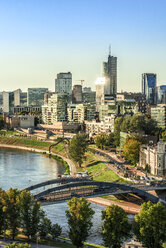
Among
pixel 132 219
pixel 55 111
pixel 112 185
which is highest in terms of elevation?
pixel 55 111

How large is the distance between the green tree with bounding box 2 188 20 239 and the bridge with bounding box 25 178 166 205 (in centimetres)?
359

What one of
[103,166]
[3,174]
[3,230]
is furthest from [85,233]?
[3,174]

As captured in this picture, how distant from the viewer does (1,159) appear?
8594 cm

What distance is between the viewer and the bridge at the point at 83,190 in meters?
38.8

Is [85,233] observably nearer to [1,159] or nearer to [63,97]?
[1,159]

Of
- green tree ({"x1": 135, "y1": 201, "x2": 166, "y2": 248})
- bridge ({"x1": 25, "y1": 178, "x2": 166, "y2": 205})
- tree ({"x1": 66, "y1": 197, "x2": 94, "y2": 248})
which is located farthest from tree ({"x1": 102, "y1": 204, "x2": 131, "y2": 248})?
bridge ({"x1": 25, "y1": 178, "x2": 166, "y2": 205})

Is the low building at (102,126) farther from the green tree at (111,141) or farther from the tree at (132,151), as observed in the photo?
the tree at (132,151)

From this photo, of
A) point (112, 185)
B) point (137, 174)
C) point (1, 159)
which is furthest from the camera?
point (1, 159)

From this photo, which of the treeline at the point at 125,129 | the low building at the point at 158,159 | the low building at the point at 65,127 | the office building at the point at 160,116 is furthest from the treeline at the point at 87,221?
the low building at the point at 65,127

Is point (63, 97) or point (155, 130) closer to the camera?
point (155, 130)

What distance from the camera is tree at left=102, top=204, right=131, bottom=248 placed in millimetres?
32094

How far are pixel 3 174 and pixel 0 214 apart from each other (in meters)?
33.5

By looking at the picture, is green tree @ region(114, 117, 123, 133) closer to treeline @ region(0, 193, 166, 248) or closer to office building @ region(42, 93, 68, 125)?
office building @ region(42, 93, 68, 125)

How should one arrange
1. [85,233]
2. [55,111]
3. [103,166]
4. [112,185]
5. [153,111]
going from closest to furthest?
[85,233] < [112,185] < [103,166] < [153,111] < [55,111]
